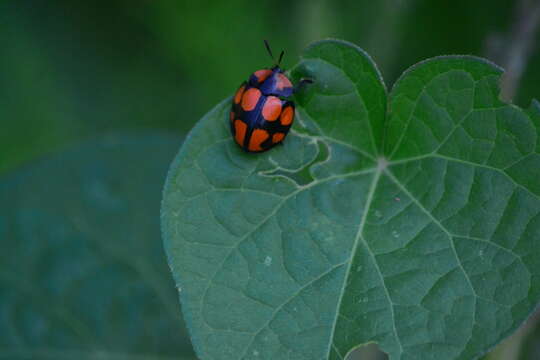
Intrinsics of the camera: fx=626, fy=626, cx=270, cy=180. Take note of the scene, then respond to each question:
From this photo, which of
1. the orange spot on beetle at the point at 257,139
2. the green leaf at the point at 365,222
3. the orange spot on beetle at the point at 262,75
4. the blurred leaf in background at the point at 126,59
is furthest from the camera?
the blurred leaf in background at the point at 126,59

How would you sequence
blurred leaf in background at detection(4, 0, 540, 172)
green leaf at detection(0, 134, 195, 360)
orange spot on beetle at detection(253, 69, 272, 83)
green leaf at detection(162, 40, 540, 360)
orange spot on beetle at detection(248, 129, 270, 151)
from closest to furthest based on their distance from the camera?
green leaf at detection(162, 40, 540, 360) < orange spot on beetle at detection(248, 129, 270, 151) < orange spot on beetle at detection(253, 69, 272, 83) < green leaf at detection(0, 134, 195, 360) < blurred leaf in background at detection(4, 0, 540, 172)

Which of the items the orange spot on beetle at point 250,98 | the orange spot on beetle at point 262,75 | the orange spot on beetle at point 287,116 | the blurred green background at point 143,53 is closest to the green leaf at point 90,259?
the blurred green background at point 143,53

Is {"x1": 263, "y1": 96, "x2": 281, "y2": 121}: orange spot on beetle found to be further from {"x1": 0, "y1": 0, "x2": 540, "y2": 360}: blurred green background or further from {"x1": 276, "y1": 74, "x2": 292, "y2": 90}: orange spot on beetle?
{"x1": 0, "y1": 0, "x2": 540, "y2": 360}: blurred green background

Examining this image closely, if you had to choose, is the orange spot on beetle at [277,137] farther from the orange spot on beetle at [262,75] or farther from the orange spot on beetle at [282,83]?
the orange spot on beetle at [262,75]

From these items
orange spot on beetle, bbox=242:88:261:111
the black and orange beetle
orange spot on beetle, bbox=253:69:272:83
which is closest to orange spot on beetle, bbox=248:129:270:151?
the black and orange beetle

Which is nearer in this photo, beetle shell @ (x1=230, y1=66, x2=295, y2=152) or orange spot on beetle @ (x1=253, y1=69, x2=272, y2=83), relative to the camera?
beetle shell @ (x1=230, y1=66, x2=295, y2=152)

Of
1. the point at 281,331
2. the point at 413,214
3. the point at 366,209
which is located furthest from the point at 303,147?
the point at 281,331

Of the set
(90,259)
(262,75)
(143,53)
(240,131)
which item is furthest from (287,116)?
(143,53)

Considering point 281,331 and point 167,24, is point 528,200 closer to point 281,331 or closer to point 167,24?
point 281,331
